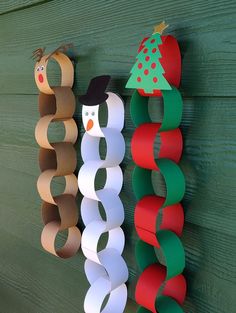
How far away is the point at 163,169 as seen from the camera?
58cm

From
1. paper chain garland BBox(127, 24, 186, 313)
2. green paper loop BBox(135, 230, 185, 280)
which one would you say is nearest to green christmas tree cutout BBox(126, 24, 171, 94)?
paper chain garland BBox(127, 24, 186, 313)

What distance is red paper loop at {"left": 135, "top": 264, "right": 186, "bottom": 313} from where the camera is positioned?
0.62 metres

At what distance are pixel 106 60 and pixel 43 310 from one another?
0.62m

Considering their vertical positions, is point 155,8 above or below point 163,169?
above

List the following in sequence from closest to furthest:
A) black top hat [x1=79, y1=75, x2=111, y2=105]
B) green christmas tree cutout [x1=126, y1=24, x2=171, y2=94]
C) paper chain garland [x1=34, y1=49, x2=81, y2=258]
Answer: green christmas tree cutout [x1=126, y1=24, x2=171, y2=94], black top hat [x1=79, y1=75, x2=111, y2=105], paper chain garland [x1=34, y1=49, x2=81, y2=258]

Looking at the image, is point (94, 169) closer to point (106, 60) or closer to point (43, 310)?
point (106, 60)

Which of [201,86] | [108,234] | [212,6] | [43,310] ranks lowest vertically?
[43,310]

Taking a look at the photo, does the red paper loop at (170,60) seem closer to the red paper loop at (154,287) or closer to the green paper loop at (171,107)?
the green paper loop at (171,107)

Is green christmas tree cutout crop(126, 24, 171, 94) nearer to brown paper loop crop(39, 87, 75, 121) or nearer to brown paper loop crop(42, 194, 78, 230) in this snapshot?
brown paper loop crop(39, 87, 75, 121)

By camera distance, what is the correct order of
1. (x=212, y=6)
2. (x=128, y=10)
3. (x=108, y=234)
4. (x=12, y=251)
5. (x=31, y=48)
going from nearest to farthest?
1. (x=212, y=6)
2. (x=128, y=10)
3. (x=108, y=234)
4. (x=31, y=48)
5. (x=12, y=251)

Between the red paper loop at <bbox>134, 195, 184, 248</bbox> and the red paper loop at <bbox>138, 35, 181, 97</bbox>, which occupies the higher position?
the red paper loop at <bbox>138, 35, 181, 97</bbox>

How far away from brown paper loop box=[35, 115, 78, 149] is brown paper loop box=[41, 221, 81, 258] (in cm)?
16

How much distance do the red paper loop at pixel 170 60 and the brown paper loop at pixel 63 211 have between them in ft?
1.02

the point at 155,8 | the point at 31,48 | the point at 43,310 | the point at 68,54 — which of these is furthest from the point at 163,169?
the point at 43,310
